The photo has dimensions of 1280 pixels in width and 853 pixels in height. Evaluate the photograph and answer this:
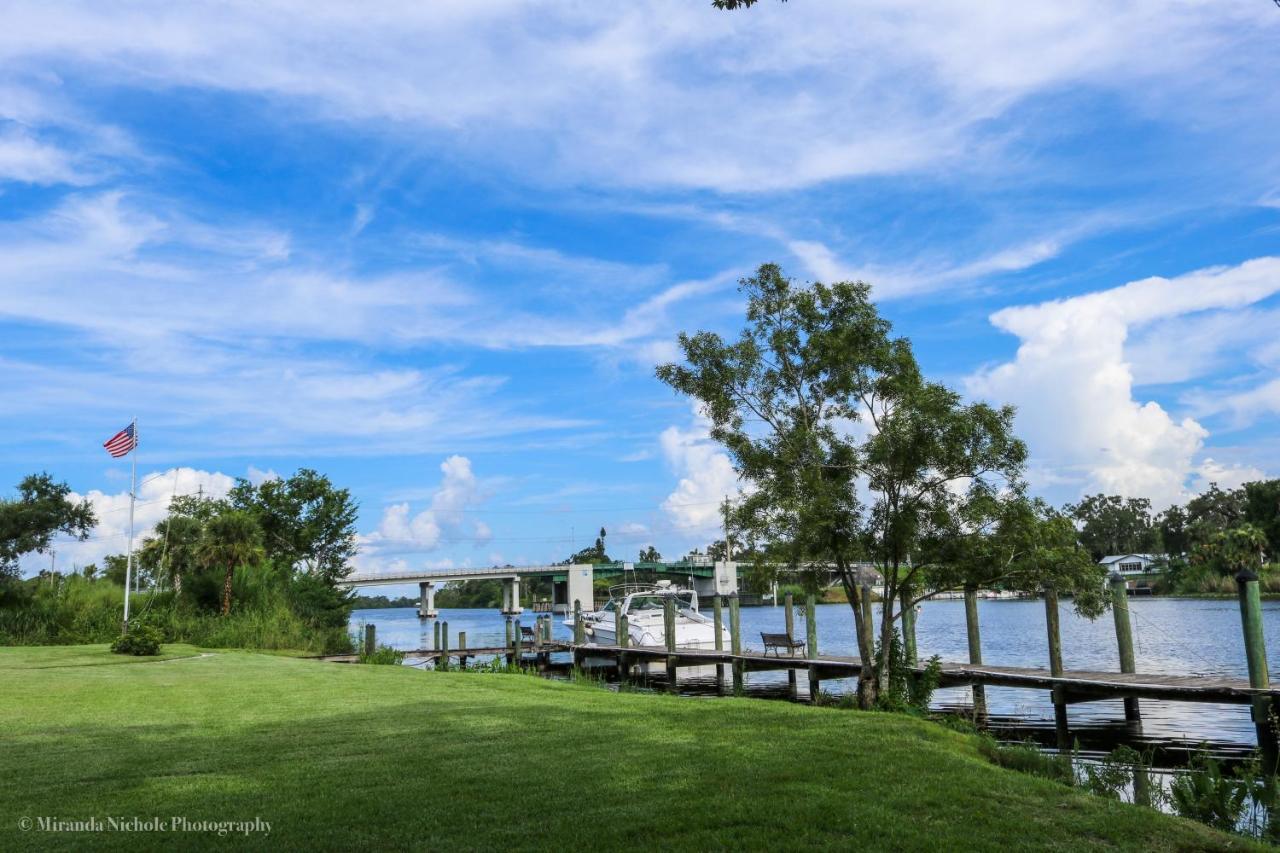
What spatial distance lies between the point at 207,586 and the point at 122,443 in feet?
22.2

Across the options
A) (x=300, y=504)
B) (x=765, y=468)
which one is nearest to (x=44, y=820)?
(x=765, y=468)

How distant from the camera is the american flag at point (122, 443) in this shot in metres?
37.2

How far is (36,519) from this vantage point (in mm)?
52250

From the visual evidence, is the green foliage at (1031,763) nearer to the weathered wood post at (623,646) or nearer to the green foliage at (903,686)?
the green foliage at (903,686)

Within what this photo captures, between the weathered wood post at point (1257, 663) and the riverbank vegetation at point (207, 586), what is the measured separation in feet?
89.6

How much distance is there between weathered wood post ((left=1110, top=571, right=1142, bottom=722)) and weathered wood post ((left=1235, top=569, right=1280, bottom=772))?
2711 millimetres

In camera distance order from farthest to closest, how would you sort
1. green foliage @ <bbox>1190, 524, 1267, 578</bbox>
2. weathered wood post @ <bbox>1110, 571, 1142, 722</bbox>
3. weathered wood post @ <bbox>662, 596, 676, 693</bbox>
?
1. green foliage @ <bbox>1190, 524, 1267, 578</bbox>
2. weathered wood post @ <bbox>662, 596, 676, 693</bbox>
3. weathered wood post @ <bbox>1110, 571, 1142, 722</bbox>

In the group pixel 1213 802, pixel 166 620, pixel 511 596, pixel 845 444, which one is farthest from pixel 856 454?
pixel 511 596

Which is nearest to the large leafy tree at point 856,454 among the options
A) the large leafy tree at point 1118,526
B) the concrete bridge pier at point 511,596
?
the concrete bridge pier at point 511,596

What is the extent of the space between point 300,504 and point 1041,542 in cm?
5262

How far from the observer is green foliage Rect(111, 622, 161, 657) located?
26.6 metres

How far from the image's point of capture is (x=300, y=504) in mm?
60562

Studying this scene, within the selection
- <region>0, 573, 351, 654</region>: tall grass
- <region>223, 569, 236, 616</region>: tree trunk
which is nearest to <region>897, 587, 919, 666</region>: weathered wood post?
<region>0, 573, 351, 654</region>: tall grass

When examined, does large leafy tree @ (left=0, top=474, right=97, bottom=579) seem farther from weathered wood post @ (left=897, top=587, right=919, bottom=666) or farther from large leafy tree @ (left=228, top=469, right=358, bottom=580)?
weathered wood post @ (left=897, top=587, right=919, bottom=666)
